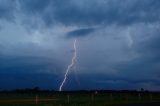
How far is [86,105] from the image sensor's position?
4600cm

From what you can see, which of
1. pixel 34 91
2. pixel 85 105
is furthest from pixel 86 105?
pixel 34 91

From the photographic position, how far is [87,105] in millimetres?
46250

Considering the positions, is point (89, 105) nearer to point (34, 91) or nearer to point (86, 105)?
point (86, 105)

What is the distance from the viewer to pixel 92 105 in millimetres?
46781

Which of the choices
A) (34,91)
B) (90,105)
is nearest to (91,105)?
(90,105)

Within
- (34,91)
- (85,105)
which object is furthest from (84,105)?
(34,91)

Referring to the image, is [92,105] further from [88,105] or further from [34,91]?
[34,91]

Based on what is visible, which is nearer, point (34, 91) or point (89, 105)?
point (89, 105)

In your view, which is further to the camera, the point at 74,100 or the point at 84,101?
the point at 74,100

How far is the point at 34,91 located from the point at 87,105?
136245mm

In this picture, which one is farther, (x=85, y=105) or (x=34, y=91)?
(x=34, y=91)

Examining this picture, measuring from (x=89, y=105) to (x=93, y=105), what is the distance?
0.62m

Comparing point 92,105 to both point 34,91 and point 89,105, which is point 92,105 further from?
point 34,91

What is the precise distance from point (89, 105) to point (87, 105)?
396mm
